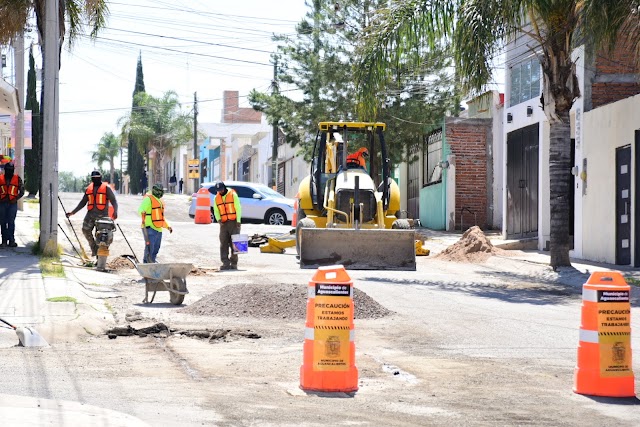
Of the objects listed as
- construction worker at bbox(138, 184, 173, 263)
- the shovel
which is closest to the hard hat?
construction worker at bbox(138, 184, 173, 263)

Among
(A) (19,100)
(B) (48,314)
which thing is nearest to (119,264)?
(B) (48,314)

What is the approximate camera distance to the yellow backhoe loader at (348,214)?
19.3 meters

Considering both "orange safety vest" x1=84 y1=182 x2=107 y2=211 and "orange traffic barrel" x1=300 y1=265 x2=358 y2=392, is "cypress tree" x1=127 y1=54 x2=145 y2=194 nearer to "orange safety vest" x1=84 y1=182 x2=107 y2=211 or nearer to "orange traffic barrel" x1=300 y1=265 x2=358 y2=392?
"orange safety vest" x1=84 y1=182 x2=107 y2=211

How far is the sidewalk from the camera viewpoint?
6.64 metres

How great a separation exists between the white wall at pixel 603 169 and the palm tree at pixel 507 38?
2394mm

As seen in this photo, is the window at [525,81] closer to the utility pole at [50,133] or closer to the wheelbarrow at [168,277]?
the utility pole at [50,133]

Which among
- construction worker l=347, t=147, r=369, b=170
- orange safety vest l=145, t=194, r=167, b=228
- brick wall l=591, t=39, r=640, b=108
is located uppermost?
brick wall l=591, t=39, r=640, b=108

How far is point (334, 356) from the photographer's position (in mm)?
8367

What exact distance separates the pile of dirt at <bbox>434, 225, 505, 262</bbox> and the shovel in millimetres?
15250

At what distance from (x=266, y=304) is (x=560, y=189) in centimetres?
881

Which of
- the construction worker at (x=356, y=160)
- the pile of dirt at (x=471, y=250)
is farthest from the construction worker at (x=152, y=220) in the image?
the pile of dirt at (x=471, y=250)

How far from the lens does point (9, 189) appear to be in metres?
21.1

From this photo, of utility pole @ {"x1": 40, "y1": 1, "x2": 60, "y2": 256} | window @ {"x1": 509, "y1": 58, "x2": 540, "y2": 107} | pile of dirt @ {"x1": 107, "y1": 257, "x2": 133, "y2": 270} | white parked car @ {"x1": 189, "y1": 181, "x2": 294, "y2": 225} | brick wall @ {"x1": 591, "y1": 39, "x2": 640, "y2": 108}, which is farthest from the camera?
white parked car @ {"x1": 189, "y1": 181, "x2": 294, "y2": 225}

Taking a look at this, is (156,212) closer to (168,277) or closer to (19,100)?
(168,277)
